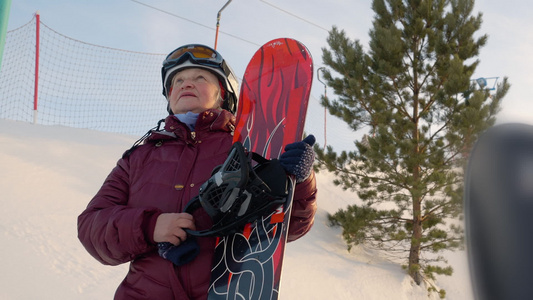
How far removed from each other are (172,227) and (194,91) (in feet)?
2.52

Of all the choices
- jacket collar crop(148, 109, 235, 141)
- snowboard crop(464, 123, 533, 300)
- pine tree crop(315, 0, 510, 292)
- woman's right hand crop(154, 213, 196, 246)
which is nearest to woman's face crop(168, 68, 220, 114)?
jacket collar crop(148, 109, 235, 141)

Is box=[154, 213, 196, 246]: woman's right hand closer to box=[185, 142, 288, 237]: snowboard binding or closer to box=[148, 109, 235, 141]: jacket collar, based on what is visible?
box=[185, 142, 288, 237]: snowboard binding

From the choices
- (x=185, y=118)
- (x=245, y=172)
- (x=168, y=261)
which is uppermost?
(x=185, y=118)

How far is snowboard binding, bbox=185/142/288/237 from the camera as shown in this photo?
1.41 meters

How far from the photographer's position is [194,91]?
6.26 feet

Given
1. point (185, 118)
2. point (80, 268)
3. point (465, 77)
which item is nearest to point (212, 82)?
point (185, 118)

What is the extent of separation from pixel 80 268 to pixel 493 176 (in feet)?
14.0

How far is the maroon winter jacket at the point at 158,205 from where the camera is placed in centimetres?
140

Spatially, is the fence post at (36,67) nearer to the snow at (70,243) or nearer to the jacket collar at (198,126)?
the snow at (70,243)

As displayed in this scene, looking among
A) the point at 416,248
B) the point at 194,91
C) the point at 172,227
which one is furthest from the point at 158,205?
the point at 416,248

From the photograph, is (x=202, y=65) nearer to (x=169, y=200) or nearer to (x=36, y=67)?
(x=169, y=200)

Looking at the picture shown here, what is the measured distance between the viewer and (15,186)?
5059 millimetres

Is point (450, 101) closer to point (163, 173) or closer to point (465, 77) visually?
point (465, 77)

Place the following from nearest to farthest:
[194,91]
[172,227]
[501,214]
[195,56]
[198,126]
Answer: [501,214] → [172,227] → [198,126] → [194,91] → [195,56]
